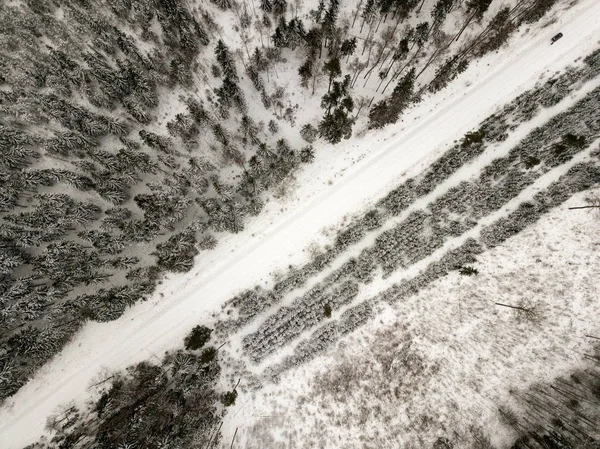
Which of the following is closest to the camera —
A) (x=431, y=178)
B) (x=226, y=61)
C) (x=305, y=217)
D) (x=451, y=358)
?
(x=451, y=358)

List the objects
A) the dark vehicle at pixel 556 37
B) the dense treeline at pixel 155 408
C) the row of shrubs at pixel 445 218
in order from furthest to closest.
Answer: the dark vehicle at pixel 556 37 → the row of shrubs at pixel 445 218 → the dense treeline at pixel 155 408

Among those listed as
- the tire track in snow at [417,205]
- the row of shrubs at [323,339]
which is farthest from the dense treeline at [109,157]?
the row of shrubs at [323,339]

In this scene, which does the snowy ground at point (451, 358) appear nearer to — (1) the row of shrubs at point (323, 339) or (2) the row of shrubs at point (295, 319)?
(1) the row of shrubs at point (323, 339)

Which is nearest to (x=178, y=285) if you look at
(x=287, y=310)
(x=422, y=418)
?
(x=287, y=310)

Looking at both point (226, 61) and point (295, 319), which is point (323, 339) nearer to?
point (295, 319)

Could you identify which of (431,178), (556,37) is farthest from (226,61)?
(556,37)

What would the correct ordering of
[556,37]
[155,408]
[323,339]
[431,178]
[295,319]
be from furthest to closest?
[431,178], [556,37], [295,319], [323,339], [155,408]

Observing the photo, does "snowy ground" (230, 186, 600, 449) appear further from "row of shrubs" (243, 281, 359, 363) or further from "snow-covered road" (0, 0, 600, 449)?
"snow-covered road" (0, 0, 600, 449)

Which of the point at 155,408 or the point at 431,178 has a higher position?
the point at 431,178

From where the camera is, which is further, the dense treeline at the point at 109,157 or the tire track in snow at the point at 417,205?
the tire track in snow at the point at 417,205
